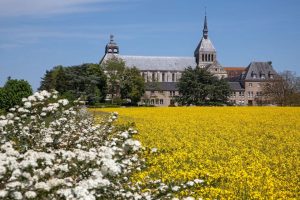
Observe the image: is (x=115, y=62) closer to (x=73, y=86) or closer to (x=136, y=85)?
(x=136, y=85)

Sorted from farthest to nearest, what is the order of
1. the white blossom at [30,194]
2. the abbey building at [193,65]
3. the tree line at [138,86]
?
the abbey building at [193,65]
the tree line at [138,86]
the white blossom at [30,194]

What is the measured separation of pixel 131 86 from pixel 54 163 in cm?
8162

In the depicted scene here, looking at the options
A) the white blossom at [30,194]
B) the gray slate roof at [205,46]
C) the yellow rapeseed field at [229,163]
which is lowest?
the yellow rapeseed field at [229,163]

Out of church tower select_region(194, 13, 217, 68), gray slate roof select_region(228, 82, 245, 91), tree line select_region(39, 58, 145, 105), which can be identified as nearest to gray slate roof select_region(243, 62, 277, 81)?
gray slate roof select_region(228, 82, 245, 91)

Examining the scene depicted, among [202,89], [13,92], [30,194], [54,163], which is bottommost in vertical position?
[30,194]

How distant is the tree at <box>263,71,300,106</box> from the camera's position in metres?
71.9

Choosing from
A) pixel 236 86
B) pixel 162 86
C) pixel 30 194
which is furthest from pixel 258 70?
pixel 30 194

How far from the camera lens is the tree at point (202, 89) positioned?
3098 inches

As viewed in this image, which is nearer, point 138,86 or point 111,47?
point 138,86

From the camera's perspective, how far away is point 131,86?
87688 millimetres

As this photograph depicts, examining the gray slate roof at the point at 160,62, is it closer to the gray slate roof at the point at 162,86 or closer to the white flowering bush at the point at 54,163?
the gray slate roof at the point at 162,86

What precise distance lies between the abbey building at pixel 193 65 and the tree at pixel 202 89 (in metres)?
27.6

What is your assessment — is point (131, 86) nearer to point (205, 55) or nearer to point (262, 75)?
point (262, 75)

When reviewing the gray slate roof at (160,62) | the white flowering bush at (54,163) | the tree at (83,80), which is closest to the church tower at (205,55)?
the gray slate roof at (160,62)
